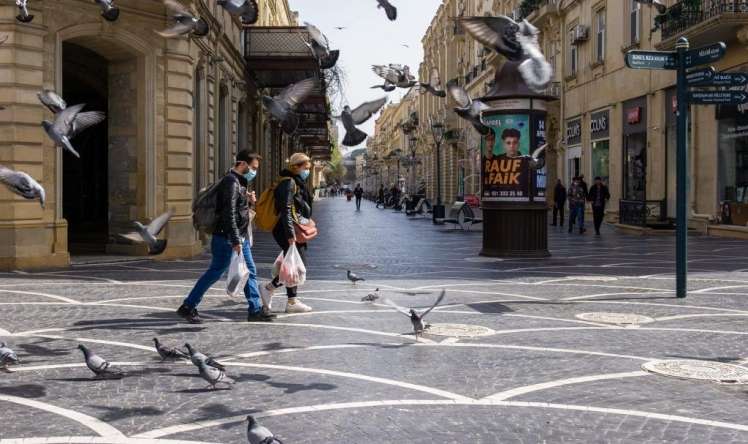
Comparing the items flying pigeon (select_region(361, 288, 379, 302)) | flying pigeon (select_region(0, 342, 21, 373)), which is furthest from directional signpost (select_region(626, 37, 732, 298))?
flying pigeon (select_region(0, 342, 21, 373))

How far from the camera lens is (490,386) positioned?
577 cm

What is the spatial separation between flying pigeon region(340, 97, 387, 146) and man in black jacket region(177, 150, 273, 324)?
2.52m

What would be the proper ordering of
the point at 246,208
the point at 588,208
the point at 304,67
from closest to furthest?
the point at 246,208
the point at 304,67
the point at 588,208

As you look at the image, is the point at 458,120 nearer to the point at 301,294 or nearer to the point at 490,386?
the point at 301,294

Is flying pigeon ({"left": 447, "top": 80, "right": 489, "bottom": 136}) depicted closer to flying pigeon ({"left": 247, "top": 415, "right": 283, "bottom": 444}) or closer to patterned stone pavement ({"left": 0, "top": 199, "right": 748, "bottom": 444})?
patterned stone pavement ({"left": 0, "top": 199, "right": 748, "bottom": 444})

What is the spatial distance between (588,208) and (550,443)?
29977 mm

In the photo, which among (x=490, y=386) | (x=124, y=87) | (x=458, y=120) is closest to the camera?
(x=490, y=386)

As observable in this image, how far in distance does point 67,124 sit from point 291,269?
9.13 ft

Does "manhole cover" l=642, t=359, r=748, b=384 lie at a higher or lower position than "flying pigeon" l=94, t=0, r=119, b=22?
lower

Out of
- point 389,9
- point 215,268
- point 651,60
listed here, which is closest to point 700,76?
point 651,60

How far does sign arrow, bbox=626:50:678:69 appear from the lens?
998 centimetres

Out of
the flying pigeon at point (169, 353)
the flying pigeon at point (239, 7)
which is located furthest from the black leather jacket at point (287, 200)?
the flying pigeon at point (169, 353)

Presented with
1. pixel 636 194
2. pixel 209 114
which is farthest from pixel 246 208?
pixel 636 194

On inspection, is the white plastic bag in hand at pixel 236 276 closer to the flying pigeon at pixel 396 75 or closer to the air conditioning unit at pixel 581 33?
the flying pigeon at pixel 396 75
